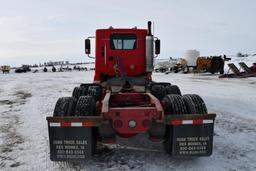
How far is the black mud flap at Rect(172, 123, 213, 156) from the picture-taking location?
4.43 meters

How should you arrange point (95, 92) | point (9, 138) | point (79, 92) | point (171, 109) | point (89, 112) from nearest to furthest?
point (89, 112)
point (171, 109)
point (9, 138)
point (95, 92)
point (79, 92)

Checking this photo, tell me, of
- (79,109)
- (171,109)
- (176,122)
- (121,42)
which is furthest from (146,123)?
(121,42)

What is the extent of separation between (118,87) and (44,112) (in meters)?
3.59

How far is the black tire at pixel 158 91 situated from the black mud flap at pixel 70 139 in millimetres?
2698

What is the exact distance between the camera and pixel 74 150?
4.44 meters

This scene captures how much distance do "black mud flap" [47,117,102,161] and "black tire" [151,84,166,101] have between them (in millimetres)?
2698

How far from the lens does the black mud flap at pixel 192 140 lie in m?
4.43

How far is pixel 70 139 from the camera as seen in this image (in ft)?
14.5

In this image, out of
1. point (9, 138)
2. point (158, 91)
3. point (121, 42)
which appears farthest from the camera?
point (121, 42)

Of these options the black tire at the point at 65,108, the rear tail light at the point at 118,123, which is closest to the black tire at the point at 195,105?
the rear tail light at the point at 118,123

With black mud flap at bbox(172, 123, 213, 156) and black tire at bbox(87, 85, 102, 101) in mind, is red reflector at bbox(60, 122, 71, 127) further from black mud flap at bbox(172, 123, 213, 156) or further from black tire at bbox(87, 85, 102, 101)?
black tire at bbox(87, 85, 102, 101)

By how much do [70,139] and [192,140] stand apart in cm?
196

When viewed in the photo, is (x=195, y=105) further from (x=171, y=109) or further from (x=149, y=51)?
(x=149, y=51)

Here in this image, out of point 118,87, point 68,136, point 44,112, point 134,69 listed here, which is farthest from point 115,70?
point 68,136
